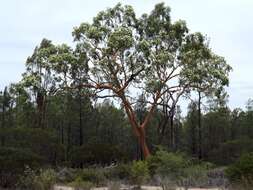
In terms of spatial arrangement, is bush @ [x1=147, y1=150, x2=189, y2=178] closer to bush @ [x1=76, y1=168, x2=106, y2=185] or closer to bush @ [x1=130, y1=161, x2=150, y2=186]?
bush @ [x1=130, y1=161, x2=150, y2=186]

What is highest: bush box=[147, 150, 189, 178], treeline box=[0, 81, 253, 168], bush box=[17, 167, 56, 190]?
treeline box=[0, 81, 253, 168]

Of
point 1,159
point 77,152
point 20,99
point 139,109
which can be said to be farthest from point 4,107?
point 1,159

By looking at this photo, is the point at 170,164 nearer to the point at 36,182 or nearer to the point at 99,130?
the point at 36,182

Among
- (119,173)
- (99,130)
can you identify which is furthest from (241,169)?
(99,130)

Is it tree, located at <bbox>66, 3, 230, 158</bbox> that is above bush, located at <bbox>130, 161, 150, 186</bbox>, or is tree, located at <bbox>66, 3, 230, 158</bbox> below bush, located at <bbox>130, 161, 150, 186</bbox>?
above

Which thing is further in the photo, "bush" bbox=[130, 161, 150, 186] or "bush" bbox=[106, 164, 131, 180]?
"bush" bbox=[106, 164, 131, 180]

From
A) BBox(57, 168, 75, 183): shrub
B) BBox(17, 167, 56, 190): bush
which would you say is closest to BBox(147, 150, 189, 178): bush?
BBox(57, 168, 75, 183): shrub

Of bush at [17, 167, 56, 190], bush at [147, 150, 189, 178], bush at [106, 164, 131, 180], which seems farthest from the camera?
bush at [106, 164, 131, 180]

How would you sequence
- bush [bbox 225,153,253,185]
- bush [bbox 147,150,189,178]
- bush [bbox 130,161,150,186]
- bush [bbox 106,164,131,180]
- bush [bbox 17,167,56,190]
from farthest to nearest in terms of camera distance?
bush [bbox 106,164,131,180]
bush [bbox 147,150,189,178]
bush [bbox 130,161,150,186]
bush [bbox 225,153,253,185]
bush [bbox 17,167,56,190]

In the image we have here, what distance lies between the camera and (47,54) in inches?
1351

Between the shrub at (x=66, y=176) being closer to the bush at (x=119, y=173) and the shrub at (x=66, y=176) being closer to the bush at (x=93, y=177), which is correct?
the bush at (x=93, y=177)

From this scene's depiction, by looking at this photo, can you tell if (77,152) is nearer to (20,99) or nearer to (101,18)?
(20,99)

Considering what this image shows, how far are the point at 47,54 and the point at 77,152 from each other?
7.51 meters

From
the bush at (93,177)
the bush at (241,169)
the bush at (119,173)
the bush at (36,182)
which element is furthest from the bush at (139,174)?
the bush at (36,182)
